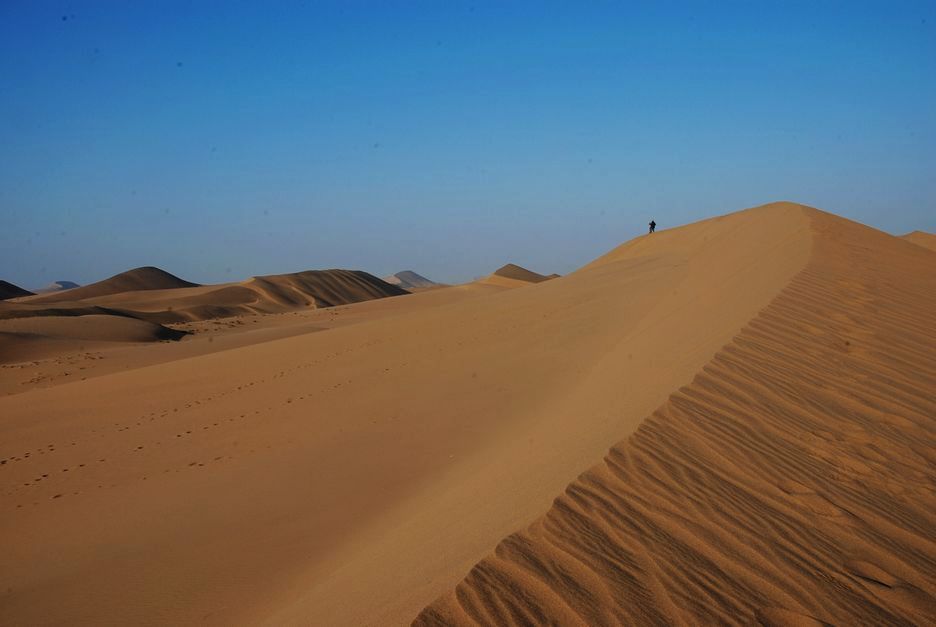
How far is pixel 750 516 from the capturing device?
10.5 ft

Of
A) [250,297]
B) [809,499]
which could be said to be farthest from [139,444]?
[250,297]

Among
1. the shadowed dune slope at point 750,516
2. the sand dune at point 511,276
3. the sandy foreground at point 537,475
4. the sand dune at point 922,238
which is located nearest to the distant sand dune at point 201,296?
the sand dune at point 511,276

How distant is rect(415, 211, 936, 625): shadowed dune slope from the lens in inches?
98.4

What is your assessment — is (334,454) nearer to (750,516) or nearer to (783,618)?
(750,516)

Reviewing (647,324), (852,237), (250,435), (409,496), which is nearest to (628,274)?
(852,237)

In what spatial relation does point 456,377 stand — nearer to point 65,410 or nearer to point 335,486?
point 335,486

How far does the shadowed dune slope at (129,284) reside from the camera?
165 feet

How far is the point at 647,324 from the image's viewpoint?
9805 mm

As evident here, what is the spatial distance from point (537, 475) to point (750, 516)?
141 centimetres

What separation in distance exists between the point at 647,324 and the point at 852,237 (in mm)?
6808

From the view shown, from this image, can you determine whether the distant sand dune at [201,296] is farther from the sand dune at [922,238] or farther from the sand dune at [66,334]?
the sand dune at [922,238]

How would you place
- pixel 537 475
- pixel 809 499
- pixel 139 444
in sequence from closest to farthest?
pixel 809 499
pixel 537 475
pixel 139 444

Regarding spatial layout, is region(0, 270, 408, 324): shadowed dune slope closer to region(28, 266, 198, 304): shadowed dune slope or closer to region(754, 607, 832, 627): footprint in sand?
region(28, 266, 198, 304): shadowed dune slope

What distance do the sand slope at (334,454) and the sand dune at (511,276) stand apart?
37743 millimetres
